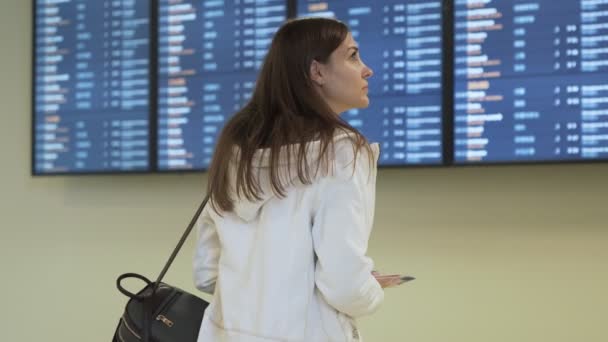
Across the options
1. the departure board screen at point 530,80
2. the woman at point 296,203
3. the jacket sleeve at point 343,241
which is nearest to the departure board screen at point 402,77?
the departure board screen at point 530,80

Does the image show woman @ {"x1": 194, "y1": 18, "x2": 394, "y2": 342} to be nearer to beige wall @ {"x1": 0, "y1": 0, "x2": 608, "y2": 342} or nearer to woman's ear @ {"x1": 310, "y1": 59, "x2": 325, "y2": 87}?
woman's ear @ {"x1": 310, "y1": 59, "x2": 325, "y2": 87}

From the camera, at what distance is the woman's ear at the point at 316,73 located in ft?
4.75

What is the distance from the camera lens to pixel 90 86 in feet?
9.98

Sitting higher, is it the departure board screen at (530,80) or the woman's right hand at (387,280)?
the departure board screen at (530,80)

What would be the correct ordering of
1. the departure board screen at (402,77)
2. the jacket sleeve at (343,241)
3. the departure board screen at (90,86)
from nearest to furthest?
the jacket sleeve at (343,241), the departure board screen at (402,77), the departure board screen at (90,86)

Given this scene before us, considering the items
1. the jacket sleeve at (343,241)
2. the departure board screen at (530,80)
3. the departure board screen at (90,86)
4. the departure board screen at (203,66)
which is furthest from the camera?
the departure board screen at (90,86)

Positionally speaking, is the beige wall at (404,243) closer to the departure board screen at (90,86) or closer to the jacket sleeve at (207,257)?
the departure board screen at (90,86)

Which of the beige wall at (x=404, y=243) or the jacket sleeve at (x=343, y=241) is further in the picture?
the beige wall at (x=404, y=243)

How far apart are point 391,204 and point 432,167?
0.30 m

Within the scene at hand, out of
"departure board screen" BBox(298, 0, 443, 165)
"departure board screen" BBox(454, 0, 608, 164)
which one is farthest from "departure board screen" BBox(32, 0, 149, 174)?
"departure board screen" BBox(454, 0, 608, 164)

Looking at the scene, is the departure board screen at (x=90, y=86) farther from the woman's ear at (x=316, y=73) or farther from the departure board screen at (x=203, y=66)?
the woman's ear at (x=316, y=73)

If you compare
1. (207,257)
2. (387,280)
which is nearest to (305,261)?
(387,280)

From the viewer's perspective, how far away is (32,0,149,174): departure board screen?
2.96 metres

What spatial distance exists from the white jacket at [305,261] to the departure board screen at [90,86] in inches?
64.2
